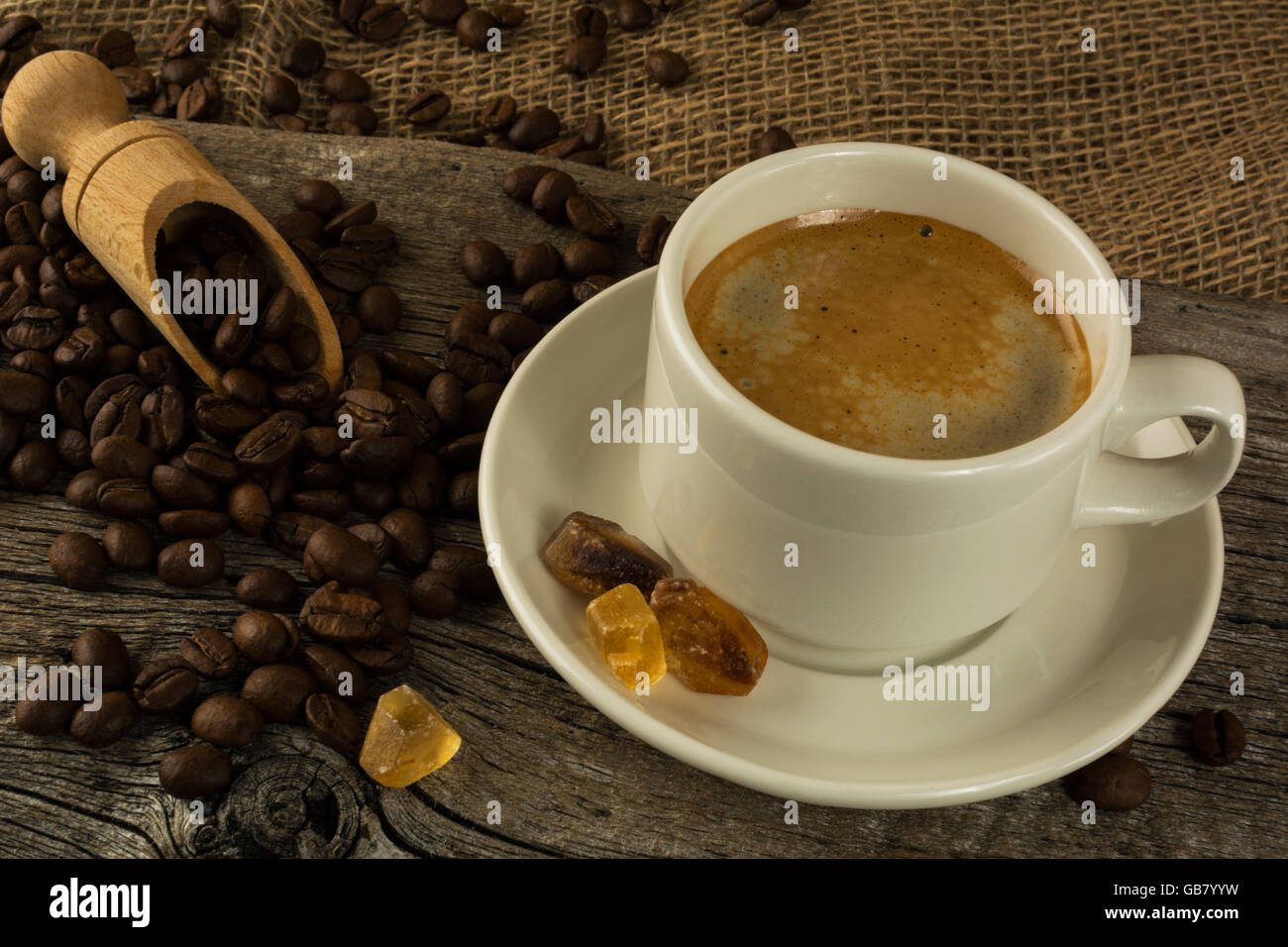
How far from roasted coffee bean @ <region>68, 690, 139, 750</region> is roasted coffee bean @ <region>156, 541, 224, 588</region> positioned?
0.18 metres

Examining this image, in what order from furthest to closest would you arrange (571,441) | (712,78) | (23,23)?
(712,78) < (23,23) < (571,441)

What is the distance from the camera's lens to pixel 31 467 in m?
1.52

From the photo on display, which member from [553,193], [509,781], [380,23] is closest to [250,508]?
[509,781]

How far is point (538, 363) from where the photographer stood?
1377 millimetres

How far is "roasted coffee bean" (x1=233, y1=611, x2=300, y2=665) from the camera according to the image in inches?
52.9

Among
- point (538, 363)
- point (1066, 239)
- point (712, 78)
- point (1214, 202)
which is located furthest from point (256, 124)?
point (1214, 202)

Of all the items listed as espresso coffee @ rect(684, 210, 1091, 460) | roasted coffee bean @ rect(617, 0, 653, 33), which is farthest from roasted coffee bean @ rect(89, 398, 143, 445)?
roasted coffee bean @ rect(617, 0, 653, 33)

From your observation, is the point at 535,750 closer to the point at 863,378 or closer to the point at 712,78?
the point at 863,378

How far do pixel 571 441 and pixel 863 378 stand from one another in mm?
362

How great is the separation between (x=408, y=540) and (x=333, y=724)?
0.86 feet

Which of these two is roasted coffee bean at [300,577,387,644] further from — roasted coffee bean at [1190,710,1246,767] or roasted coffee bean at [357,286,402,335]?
roasted coffee bean at [1190,710,1246,767]

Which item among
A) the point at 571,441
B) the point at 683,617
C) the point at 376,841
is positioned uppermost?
the point at 571,441

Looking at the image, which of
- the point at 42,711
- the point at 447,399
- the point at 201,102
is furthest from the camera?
the point at 201,102

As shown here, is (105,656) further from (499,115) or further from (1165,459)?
(499,115)
